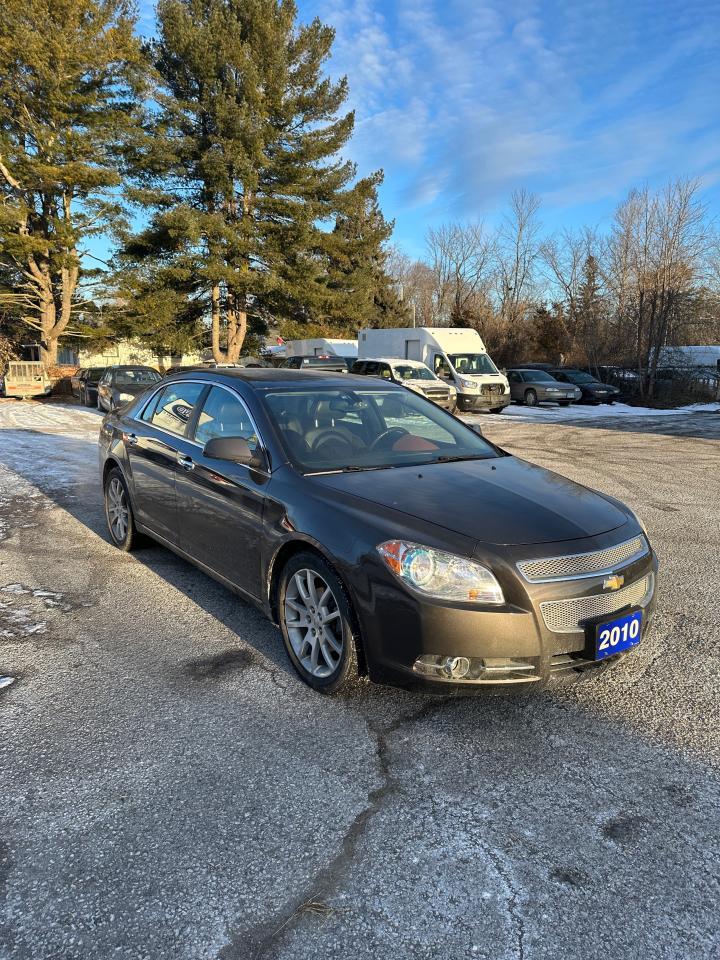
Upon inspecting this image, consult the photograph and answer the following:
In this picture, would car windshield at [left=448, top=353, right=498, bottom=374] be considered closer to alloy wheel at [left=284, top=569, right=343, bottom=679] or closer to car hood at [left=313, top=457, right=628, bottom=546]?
car hood at [left=313, top=457, right=628, bottom=546]

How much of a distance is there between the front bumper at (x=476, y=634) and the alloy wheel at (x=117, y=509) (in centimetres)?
327

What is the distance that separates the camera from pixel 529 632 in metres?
2.68

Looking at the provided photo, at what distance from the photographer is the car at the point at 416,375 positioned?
62.9 ft

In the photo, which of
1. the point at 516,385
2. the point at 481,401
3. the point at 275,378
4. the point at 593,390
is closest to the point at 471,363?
the point at 481,401

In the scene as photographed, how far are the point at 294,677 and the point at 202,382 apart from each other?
88.3 inches

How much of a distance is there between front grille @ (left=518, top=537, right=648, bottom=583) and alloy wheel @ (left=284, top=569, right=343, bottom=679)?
894 mm

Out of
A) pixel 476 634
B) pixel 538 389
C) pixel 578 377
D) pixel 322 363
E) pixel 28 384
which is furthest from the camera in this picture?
pixel 578 377

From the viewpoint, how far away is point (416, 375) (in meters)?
20.2

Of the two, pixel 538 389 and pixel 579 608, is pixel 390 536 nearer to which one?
pixel 579 608

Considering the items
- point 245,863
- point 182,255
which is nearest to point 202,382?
point 245,863

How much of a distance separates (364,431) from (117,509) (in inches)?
106

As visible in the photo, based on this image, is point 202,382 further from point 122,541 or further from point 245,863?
point 245,863

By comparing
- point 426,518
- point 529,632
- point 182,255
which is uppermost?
point 182,255

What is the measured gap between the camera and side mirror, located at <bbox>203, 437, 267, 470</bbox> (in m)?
3.57
